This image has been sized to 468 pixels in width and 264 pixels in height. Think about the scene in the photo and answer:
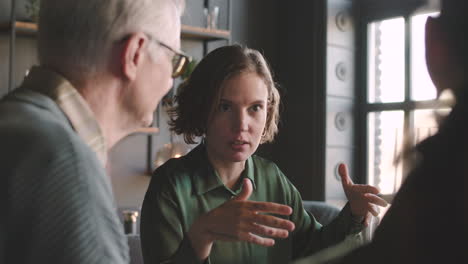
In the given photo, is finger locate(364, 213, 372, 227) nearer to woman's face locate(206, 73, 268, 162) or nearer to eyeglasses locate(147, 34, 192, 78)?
woman's face locate(206, 73, 268, 162)

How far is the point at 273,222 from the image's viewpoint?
116 cm

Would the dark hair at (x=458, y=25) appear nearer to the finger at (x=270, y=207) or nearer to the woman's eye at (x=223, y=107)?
the finger at (x=270, y=207)

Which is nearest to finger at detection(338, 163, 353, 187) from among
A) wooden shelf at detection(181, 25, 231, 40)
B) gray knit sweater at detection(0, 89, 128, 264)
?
gray knit sweater at detection(0, 89, 128, 264)

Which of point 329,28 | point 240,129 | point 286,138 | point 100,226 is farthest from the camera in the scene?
point 286,138

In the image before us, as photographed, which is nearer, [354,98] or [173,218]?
[173,218]

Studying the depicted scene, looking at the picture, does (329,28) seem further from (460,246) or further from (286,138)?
(460,246)

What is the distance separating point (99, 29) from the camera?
103 centimetres

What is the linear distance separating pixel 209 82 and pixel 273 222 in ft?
2.07

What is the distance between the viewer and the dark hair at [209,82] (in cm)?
168

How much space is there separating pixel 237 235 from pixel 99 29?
1.58 feet

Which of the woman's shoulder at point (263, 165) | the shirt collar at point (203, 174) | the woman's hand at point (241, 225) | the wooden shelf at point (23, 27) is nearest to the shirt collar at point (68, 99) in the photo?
the woman's hand at point (241, 225)

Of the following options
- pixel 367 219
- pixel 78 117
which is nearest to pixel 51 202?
pixel 78 117

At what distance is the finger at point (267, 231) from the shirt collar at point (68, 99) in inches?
14.4

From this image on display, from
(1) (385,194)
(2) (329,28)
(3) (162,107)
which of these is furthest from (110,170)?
(1) (385,194)
